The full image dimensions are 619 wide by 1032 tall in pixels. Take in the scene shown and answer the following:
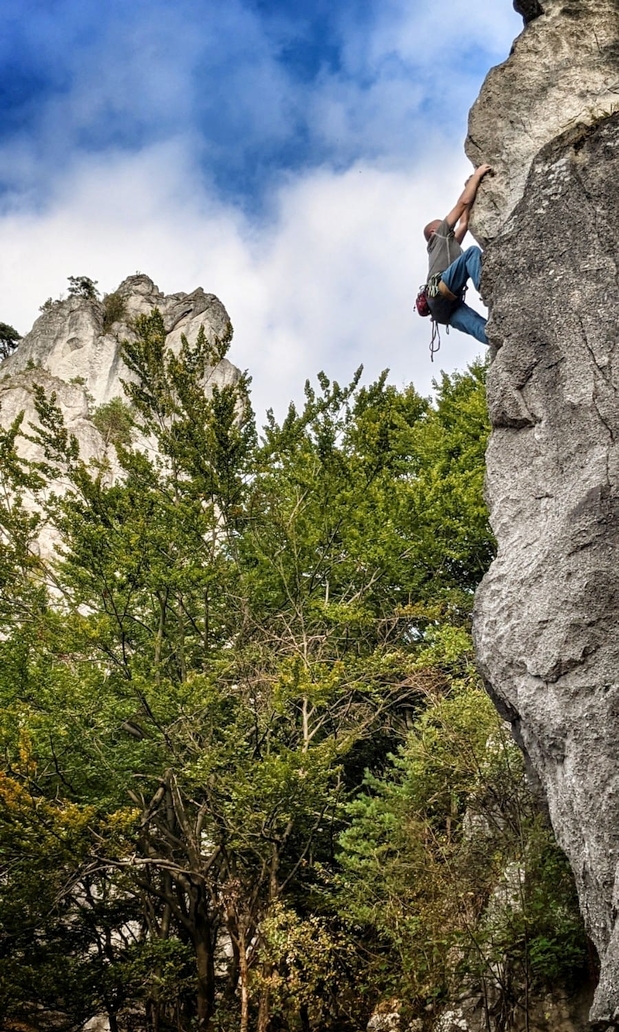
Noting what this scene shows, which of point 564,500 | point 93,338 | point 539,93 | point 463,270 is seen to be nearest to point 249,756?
point 564,500

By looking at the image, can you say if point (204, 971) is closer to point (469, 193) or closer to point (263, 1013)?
point (263, 1013)

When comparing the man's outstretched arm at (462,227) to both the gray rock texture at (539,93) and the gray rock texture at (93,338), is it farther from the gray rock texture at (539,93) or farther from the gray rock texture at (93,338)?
the gray rock texture at (93,338)

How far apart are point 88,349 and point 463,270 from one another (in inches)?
1355

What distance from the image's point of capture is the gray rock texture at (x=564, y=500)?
5195mm

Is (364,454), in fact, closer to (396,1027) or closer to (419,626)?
(419,626)

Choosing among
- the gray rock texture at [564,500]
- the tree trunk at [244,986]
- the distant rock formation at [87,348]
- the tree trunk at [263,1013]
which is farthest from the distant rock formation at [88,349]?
the gray rock texture at [564,500]

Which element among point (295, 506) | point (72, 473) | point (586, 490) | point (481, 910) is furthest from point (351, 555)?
point (586, 490)

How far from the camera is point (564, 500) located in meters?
5.96

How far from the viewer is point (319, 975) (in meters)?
8.72

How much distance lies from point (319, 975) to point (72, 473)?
6.71 meters

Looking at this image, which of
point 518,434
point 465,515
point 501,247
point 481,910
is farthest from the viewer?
point 465,515

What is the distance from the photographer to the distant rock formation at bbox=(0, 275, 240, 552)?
36.0 m

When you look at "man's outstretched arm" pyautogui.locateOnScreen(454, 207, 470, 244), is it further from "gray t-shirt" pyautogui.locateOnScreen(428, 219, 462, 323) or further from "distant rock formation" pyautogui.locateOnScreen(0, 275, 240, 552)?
"distant rock formation" pyautogui.locateOnScreen(0, 275, 240, 552)

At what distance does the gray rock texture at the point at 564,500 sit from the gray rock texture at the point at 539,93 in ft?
0.70
